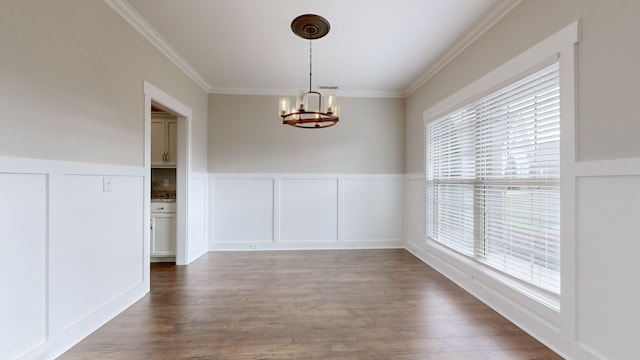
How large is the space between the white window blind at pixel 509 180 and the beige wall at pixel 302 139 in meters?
1.44

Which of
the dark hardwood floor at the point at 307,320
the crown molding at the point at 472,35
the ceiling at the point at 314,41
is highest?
the ceiling at the point at 314,41

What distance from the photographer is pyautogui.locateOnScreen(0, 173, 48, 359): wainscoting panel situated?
1.60 meters

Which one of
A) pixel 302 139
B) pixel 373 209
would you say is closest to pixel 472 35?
pixel 302 139

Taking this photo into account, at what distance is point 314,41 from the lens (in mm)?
3131

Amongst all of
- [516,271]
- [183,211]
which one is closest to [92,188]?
[183,211]

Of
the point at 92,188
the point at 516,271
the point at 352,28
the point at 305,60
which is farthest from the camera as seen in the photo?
the point at 305,60

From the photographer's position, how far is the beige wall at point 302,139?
15.8 feet

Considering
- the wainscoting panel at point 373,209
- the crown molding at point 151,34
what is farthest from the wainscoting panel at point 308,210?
the crown molding at point 151,34

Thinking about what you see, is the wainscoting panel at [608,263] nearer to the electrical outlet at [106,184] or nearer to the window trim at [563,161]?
the window trim at [563,161]

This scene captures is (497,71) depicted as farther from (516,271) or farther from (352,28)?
(516,271)

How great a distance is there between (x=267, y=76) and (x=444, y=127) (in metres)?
2.64

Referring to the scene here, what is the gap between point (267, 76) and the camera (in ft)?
13.8

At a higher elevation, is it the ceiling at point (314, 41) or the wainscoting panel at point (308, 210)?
the ceiling at point (314, 41)

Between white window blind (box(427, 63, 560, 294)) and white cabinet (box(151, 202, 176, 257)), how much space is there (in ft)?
12.4
